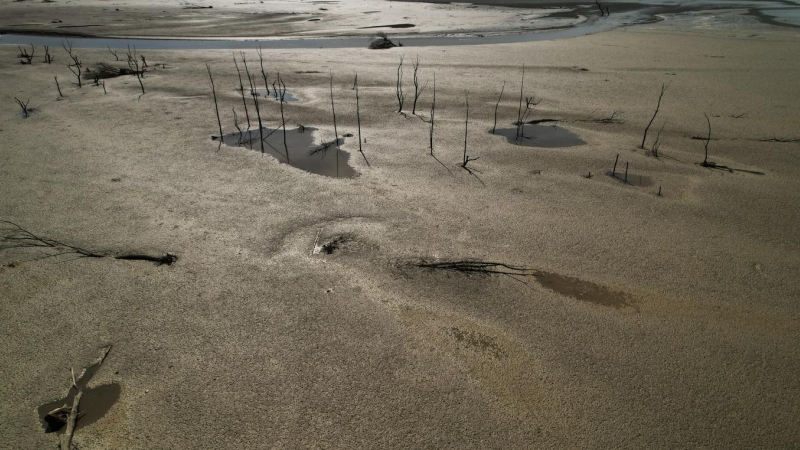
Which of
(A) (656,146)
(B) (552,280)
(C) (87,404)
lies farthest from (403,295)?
(A) (656,146)

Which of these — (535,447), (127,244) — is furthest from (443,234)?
(127,244)

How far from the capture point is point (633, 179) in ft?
7.35

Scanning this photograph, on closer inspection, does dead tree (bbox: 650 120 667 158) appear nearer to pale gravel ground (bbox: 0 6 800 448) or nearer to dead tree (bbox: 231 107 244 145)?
pale gravel ground (bbox: 0 6 800 448)

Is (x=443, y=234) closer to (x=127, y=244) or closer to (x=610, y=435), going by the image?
(x=610, y=435)

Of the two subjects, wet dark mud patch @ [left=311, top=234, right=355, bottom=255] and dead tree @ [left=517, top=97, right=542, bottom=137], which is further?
dead tree @ [left=517, top=97, right=542, bottom=137]

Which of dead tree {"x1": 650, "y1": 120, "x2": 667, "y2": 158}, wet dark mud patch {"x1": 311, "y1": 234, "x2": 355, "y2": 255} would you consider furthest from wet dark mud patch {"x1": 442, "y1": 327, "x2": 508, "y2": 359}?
dead tree {"x1": 650, "y1": 120, "x2": 667, "y2": 158}

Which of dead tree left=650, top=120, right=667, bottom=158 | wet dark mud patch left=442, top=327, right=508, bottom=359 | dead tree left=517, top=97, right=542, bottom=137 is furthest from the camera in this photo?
dead tree left=517, top=97, right=542, bottom=137

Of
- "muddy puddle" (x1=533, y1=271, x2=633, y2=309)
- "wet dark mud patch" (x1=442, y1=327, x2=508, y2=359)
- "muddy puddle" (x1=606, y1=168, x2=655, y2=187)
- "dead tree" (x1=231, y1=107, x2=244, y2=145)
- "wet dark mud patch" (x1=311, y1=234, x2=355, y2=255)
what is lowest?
"wet dark mud patch" (x1=442, y1=327, x2=508, y2=359)

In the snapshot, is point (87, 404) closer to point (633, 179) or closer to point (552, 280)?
point (552, 280)

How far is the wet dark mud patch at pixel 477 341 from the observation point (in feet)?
4.35

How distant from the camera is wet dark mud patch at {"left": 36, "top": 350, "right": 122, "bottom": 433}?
1121 millimetres

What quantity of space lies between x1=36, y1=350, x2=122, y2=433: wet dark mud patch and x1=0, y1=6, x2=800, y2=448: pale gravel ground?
29 mm

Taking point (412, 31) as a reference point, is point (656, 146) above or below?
below

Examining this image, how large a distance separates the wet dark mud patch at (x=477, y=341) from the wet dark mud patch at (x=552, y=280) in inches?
10.5
